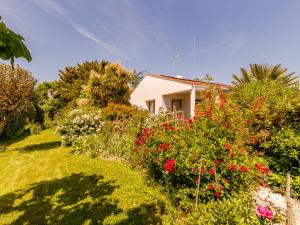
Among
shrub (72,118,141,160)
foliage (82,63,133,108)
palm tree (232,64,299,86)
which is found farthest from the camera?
foliage (82,63,133,108)

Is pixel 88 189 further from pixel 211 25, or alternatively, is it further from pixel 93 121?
pixel 211 25

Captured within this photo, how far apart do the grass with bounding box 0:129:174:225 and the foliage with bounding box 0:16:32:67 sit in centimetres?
379

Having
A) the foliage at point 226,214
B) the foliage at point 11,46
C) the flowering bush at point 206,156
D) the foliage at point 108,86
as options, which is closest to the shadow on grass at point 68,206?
the foliage at point 226,214

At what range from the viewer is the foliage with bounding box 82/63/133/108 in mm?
16250

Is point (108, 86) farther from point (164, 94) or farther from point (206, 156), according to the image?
point (206, 156)

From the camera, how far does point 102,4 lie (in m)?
9.55

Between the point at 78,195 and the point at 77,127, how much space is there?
6303 millimetres

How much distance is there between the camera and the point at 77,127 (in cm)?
1092

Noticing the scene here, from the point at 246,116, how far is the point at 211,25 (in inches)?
458

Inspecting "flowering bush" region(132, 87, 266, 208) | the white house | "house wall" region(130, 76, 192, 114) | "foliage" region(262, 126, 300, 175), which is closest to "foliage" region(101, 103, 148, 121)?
the white house

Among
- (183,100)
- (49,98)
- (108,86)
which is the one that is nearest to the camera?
(108,86)

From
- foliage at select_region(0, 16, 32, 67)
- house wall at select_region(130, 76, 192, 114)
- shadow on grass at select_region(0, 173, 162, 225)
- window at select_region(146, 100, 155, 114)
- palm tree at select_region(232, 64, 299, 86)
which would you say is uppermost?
palm tree at select_region(232, 64, 299, 86)

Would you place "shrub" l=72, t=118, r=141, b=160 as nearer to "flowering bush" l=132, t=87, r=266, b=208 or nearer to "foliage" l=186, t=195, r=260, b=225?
"flowering bush" l=132, t=87, r=266, b=208

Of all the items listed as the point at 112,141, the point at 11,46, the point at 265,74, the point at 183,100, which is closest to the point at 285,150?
the point at 11,46
